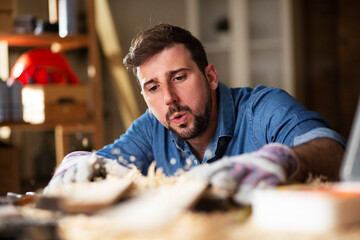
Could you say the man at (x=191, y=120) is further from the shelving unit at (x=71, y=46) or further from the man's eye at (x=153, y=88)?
the shelving unit at (x=71, y=46)

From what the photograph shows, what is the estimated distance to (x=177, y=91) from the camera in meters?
1.57

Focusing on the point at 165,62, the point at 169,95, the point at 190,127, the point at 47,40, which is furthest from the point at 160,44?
the point at 47,40

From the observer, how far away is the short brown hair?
1.58m

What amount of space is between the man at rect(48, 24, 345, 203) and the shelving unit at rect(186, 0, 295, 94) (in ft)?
7.21

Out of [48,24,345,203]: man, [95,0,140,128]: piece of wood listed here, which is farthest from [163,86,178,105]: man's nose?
[95,0,140,128]: piece of wood

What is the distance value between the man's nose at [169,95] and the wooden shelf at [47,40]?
73.6 inches

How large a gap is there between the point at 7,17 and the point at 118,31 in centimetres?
118

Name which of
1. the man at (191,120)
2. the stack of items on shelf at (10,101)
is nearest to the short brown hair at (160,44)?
the man at (191,120)

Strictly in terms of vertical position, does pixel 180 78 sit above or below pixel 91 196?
above

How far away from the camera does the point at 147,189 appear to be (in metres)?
0.95

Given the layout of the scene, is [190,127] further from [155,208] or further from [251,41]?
[251,41]

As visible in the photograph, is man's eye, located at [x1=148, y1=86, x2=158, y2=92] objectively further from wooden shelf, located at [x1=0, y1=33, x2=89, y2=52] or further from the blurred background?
the blurred background

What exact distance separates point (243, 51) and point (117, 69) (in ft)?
3.54

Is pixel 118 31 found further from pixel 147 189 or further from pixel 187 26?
pixel 147 189
